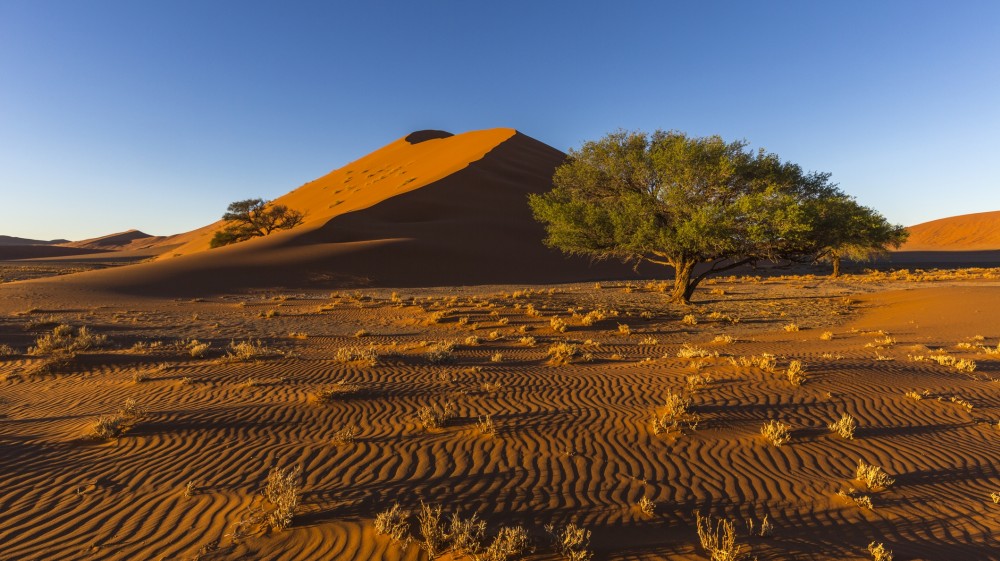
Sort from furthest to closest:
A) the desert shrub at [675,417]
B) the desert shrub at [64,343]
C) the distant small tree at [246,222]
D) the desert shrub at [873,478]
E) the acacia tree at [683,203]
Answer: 1. the distant small tree at [246,222]
2. the acacia tree at [683,203]
3. the desert shrub at [64,343]
4. the desert shrub at [675,417]
5. the desert shrub at [873,478]

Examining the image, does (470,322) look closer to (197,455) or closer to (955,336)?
(197,455)

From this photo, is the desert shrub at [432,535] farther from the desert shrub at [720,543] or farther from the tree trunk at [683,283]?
the tree trunk at [683,283]

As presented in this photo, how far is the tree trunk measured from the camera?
24156 millimetres

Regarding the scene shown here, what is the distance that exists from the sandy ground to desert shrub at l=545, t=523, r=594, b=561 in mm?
96

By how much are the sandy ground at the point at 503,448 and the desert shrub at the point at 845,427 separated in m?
0.12

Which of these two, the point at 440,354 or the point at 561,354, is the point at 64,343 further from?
the point at 561,354

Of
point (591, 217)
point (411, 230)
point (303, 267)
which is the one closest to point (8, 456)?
point (591, 217)

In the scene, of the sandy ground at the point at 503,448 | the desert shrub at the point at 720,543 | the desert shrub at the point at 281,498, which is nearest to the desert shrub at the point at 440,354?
the sandy ground at the point at 503,448

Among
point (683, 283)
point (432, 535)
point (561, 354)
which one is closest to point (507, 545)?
point (432, 535)

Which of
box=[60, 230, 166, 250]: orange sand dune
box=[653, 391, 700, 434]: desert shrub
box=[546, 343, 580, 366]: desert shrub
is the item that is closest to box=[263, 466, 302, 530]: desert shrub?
box=[653, 391, 700, 434]: desert shrub

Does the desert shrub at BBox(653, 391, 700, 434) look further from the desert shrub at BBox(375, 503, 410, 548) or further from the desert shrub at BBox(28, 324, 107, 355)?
the desert shrub at BBox(28, 324, 107, 355)

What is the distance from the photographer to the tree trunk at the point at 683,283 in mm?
24156

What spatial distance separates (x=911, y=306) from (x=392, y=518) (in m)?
26.4

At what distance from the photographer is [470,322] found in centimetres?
1928
